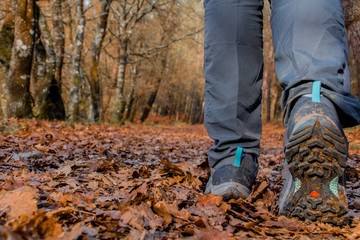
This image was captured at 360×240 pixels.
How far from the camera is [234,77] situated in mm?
1579

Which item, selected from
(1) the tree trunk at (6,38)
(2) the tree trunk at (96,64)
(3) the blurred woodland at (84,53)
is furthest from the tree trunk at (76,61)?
(2) the tree trunk at (96,64)

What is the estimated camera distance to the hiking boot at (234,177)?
140cm

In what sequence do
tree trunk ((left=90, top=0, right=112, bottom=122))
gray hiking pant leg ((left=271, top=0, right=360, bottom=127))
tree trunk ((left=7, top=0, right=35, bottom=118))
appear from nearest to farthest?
gray hiking pant leg ((left=271, top=0, right=360, bottom=127)), tree trunk ((left=7, top=0, right=35, bottom=118)), tree trunk ((left=90, top=0, right=112, bottom=122))

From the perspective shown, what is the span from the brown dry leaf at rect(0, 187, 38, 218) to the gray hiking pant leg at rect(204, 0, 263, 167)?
959 millimetres

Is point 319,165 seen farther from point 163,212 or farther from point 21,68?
point 21,68

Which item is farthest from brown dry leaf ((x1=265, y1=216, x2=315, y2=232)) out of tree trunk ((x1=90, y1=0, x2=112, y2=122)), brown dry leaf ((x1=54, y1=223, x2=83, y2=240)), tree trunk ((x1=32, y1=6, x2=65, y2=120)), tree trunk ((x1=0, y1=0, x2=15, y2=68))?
tree trunk ((x1=90, y1=0, x2=112, y2=122))

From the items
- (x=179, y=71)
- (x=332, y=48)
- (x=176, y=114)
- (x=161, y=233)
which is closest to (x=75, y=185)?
→ (x=161, y=233)

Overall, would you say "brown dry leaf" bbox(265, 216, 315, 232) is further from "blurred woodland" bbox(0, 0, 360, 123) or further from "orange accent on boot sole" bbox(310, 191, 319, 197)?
"blurred woodland" bbox(0, 0, 360, 123)

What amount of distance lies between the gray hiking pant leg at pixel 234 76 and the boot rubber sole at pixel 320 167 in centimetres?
46

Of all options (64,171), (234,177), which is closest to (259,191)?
(234,177)

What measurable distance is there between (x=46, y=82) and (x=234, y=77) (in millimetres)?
11359

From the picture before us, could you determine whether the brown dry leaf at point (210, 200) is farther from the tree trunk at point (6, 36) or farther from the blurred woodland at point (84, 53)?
the tree trunk at point (6, 36)

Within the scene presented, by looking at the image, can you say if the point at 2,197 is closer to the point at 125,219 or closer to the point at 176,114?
the point at 125,219

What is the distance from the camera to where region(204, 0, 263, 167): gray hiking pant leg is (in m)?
1.56
